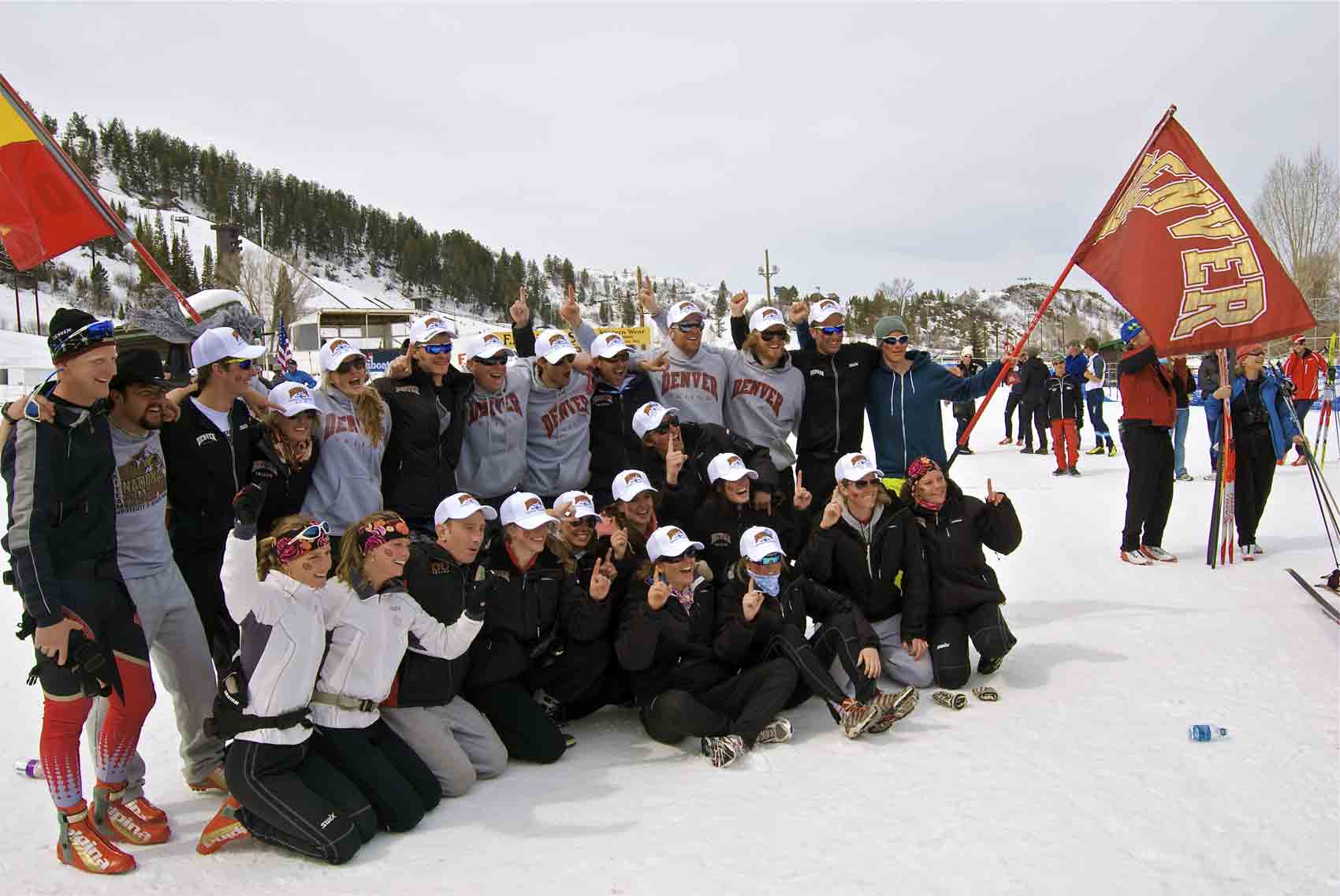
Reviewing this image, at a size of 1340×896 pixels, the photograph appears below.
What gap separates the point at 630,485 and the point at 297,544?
80.6 inches

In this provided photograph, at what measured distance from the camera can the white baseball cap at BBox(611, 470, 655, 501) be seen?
5.22 meters

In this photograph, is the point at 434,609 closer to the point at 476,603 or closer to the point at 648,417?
the point at 476,603

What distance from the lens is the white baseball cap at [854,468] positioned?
5.45m

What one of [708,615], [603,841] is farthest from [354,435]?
[603,841]

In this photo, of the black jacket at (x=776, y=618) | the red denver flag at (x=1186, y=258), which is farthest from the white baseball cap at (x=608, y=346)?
the red denver flag at (x=1186, y=258)

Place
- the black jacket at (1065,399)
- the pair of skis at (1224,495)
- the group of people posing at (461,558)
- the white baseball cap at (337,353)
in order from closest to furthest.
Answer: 1. the group of people posing at (461,558)
2. the white baseball cap at (337,353)
3. the pair of skis at (1224,495)
4. the black jacket at (1065,399)

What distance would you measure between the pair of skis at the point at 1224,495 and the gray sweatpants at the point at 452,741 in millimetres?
6501

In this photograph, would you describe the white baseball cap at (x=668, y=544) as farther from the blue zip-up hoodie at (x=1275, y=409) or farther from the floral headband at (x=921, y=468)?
the blue zip-up hoodie at (x=1275, y=409)

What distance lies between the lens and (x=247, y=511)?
340 centimetres

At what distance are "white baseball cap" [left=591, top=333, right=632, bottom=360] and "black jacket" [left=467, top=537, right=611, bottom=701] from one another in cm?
156

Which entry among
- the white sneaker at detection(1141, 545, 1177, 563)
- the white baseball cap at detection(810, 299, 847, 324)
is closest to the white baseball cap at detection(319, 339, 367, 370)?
the white baseball cap at detection(810, 299, 847, 324)

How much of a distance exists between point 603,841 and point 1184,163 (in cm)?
625

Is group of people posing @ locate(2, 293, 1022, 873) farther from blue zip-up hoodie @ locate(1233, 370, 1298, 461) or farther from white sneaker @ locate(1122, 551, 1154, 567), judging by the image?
blue zip-up hoodie @ locate(1233, 370, 1298, 461)

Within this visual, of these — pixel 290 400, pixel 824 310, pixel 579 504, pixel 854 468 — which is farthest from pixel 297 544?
pixel 824 310
